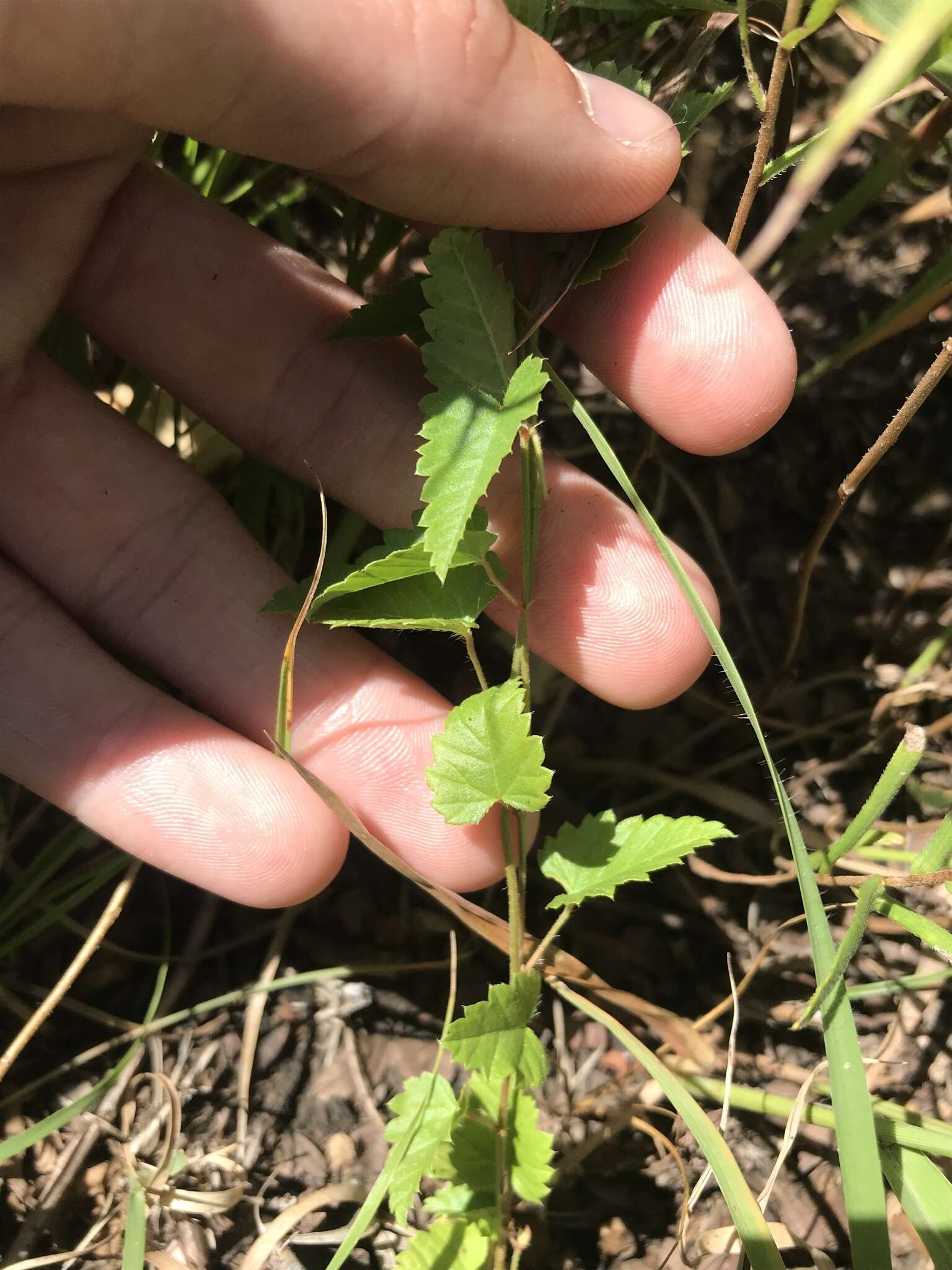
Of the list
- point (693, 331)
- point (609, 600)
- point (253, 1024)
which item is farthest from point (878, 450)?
point (253, 1024)

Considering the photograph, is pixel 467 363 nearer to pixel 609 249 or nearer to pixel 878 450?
pixel 609 249

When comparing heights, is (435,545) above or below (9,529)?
above

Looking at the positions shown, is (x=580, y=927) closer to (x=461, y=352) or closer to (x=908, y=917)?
(x=908, y=917)

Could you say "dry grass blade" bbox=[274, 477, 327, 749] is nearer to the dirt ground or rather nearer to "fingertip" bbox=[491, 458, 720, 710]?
"fingertip" bbox=[491, 458, 720, 710]

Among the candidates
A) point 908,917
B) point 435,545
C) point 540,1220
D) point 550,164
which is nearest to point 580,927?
point 540,1220

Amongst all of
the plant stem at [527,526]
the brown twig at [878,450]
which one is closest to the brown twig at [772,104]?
the brown twig at [878,450]

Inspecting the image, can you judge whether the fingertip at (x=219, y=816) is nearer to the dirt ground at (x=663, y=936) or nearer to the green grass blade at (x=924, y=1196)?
the dirt ground at (x=663, y=936)
